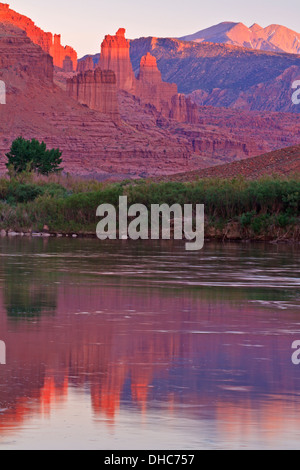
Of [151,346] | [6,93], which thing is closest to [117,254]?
[151,346]

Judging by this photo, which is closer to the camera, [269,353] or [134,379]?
[134,379]

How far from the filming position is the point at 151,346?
11.1 metres

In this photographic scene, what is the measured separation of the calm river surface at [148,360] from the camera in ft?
24.0

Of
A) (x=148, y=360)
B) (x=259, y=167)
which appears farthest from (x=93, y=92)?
(x=148, y=360)

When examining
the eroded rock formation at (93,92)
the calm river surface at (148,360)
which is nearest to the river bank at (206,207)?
the calm river surface at (148,360)

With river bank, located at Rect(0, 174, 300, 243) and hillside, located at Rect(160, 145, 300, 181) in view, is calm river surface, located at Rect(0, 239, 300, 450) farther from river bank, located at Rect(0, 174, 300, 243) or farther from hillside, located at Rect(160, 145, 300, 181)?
hillside, located at Rect(160, 145, 300, 181)

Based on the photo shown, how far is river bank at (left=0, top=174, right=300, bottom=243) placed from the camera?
114 feet

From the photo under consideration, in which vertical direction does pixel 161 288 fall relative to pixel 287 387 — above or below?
above

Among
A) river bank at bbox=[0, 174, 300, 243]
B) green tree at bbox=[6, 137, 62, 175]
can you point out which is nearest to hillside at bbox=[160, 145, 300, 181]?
green tree at bbox=[6, 137, 62, 175]

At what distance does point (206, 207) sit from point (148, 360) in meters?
26.4

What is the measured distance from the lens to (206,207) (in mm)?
36438

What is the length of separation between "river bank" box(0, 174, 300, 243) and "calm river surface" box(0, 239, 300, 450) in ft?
46.0
